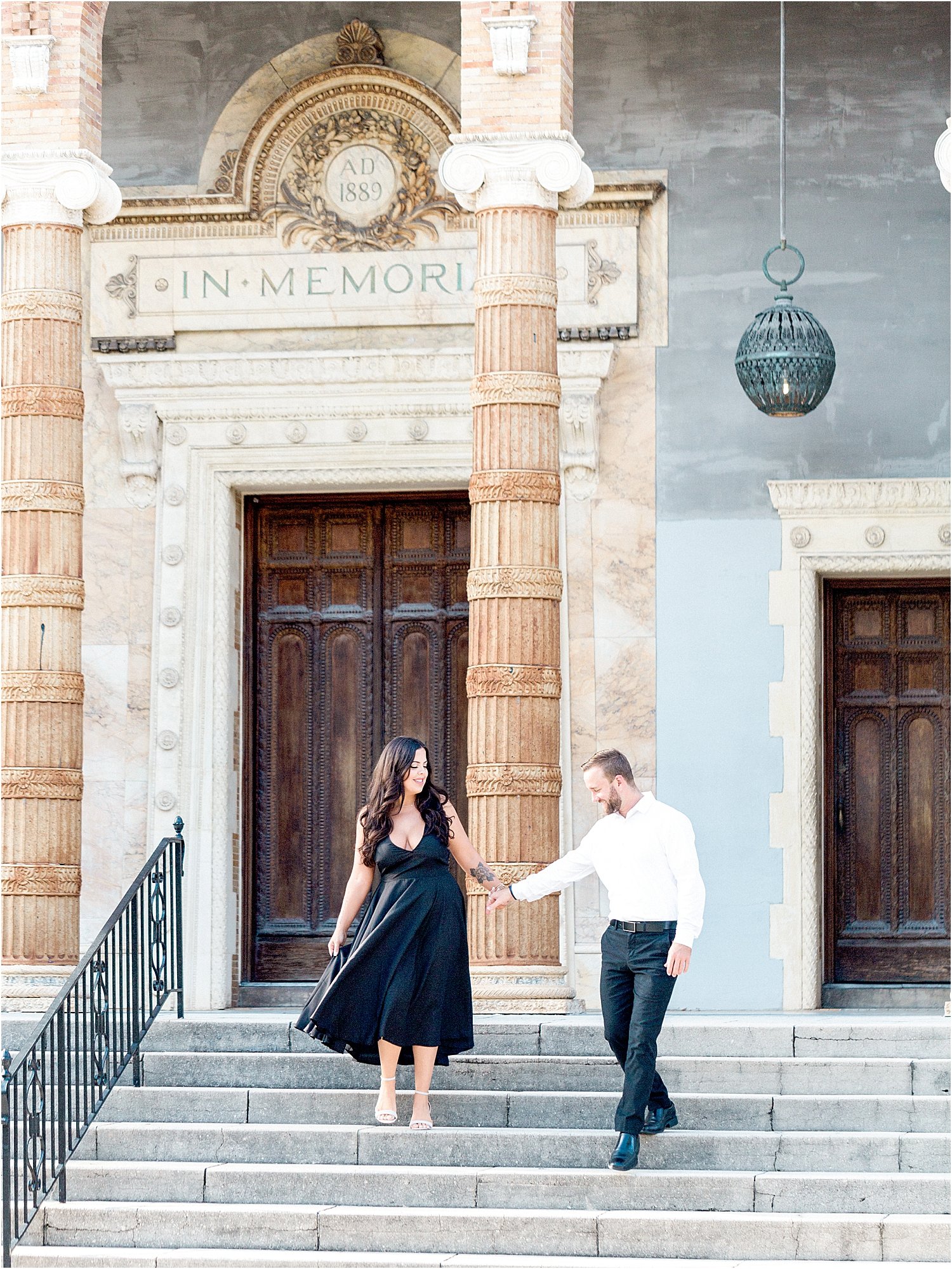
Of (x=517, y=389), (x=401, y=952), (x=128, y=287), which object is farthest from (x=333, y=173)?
(x=401, y=952)

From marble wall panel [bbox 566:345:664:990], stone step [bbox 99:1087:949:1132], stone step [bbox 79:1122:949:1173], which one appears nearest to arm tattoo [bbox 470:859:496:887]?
stone step [bbox 99:1087:949:1132]

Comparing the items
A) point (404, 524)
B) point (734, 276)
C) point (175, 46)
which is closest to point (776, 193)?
point (734, 276)

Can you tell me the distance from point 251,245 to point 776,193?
127 inches

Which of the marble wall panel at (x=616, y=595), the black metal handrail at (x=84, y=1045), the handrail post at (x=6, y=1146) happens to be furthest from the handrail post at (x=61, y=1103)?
the marble wall panel at (x=616, y=595)

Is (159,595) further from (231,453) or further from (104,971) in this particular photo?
(104,971)

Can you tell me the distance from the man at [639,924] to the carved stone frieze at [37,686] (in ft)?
10.9

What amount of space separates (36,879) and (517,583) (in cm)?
285

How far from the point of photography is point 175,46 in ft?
38.8

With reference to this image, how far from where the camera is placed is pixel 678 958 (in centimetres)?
732

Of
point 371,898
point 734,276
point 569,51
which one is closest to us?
point 371,898

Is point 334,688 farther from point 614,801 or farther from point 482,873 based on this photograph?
point 614,801

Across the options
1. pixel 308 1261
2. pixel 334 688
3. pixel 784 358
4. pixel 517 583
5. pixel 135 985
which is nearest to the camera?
pixel 308 1261

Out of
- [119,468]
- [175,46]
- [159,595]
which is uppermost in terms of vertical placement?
[175,46]

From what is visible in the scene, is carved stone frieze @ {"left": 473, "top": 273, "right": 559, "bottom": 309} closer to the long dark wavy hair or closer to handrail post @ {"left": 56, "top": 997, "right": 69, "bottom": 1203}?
the long dark wavy hair
